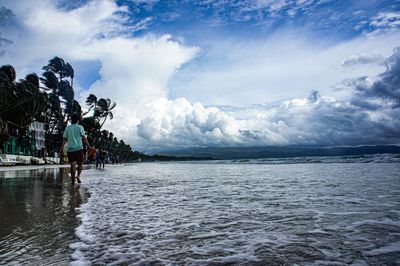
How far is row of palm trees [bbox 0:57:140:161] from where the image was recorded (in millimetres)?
40844

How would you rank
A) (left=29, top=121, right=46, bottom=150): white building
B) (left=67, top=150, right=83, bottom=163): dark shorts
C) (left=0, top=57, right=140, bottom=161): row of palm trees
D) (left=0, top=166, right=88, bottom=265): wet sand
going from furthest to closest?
(left=29, top=121, right=46, bottom=150): white building < (left=0, top=57, right=140, bottom=161): row of palm trees < (left=67, top=150, right=83, bottom=163): dark shorts < (left=0, top=166, right=88, bottom=265): wet sand

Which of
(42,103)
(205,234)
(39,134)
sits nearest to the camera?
(205,234)

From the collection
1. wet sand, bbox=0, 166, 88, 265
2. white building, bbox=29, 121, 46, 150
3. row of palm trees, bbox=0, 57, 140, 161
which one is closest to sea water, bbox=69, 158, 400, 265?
wet sand, bbox=0, 166, 88, 265

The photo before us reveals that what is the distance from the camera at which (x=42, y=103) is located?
4603 cm

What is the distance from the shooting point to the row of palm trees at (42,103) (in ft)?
134

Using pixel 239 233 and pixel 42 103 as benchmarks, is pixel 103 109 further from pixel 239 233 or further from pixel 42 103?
pixel 239 233

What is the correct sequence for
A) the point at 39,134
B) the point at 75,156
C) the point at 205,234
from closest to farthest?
the point at 205,234 < the point at 75,156 < the point at 39,134

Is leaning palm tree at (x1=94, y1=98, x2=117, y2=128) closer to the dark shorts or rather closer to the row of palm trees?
the row of palm trees

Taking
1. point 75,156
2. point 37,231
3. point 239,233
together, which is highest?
point 75,156

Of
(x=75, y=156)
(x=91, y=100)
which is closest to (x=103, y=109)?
(x=91, y=100)

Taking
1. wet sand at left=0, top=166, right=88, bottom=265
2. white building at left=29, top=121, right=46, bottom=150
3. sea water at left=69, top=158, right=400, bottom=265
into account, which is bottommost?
sea water at left=69, top=158, right=400, bottom=265

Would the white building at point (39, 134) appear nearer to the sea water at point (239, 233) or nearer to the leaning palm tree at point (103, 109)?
the leaning palm tree at point (103, 109)

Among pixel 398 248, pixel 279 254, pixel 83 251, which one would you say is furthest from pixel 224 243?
pixel 398 248

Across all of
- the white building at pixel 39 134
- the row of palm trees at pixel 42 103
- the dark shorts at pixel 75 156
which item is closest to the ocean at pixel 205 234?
the dark shorts at pixel 75 156
